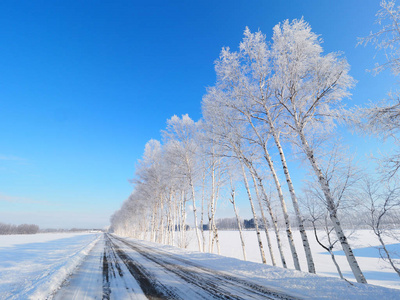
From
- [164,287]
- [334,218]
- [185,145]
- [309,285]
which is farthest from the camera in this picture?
[185,145]

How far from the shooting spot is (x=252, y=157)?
40.1 ft

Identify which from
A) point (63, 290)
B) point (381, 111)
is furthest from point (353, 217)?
point (63, 290)

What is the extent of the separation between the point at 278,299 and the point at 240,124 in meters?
9.29

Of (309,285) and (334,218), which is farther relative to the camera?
(334,218)

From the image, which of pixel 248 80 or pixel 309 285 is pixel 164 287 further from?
pixel 248 80

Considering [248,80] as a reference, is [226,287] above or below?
below

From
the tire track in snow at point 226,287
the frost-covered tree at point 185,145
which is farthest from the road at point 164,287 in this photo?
the frost-covered tree at point 185,145

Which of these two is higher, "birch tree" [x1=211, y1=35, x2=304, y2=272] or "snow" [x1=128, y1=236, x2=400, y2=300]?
"birch tree" [x1=211, y1=35, x2=304, y2=272]

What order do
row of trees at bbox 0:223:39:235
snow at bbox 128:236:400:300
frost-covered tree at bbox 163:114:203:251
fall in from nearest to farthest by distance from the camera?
snow at bbox 128:236:400:300, frost-covered tree at bbox 163:114:203:251, row of trees at bbox 0:223:39:235

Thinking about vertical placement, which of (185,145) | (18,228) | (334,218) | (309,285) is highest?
(185,145)

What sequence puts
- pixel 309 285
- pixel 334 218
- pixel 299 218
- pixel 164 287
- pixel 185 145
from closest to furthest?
1. pixel 309 285
2. pixel 164 287
3. pixel 334 218
4. pixel 299 218
5. pixel 185 145

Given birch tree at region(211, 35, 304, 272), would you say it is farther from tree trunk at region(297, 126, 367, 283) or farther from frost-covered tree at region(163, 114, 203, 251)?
frost-covered tree at region(163, 114, 203, 251)

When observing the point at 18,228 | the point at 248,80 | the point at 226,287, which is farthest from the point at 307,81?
the point at 18,228

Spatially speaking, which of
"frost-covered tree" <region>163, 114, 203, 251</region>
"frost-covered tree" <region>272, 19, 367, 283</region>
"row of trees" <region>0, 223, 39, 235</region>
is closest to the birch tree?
"frost-covered tree" <region>272, 19, 367, 283</region>
